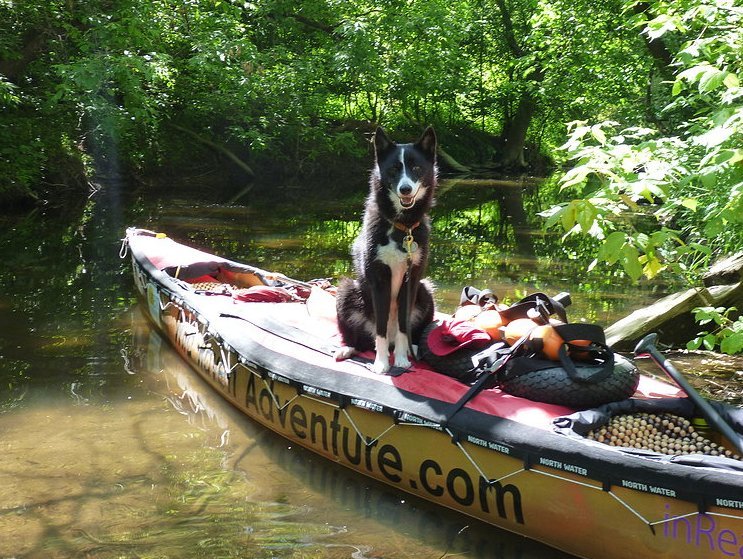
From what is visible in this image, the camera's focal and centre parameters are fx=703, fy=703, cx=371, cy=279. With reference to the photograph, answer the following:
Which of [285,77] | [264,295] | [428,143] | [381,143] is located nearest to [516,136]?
[285,77]

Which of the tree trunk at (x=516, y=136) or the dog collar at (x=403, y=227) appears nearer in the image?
the dog collar at (x=403, y=227)

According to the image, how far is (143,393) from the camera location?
20.5 feet

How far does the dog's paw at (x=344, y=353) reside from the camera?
4.91 m

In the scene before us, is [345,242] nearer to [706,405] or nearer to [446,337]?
[446,337]

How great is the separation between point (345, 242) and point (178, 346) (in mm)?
6856

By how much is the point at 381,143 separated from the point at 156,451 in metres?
2.74

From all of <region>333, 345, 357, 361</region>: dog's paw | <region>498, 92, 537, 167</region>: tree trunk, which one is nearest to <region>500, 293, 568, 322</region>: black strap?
<region>333, 345, 357, 361</region>: dog's paw

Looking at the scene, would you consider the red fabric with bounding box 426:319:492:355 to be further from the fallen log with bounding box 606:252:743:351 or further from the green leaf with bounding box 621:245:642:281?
the fallen log with bounding box 606:252:743:351

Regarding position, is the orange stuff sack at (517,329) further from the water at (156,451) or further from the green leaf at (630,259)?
the water at (156,451)

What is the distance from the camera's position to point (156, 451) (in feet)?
16.8

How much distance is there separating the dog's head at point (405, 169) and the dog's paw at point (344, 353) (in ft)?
3.57

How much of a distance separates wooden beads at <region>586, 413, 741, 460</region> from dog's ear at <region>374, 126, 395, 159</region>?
2098 mm

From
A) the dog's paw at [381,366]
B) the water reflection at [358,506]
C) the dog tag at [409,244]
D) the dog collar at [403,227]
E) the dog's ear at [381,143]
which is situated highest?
the dog's ear at [381,143]

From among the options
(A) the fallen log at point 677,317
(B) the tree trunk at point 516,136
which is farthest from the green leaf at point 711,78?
(B) the tree trunk at point 516,136
